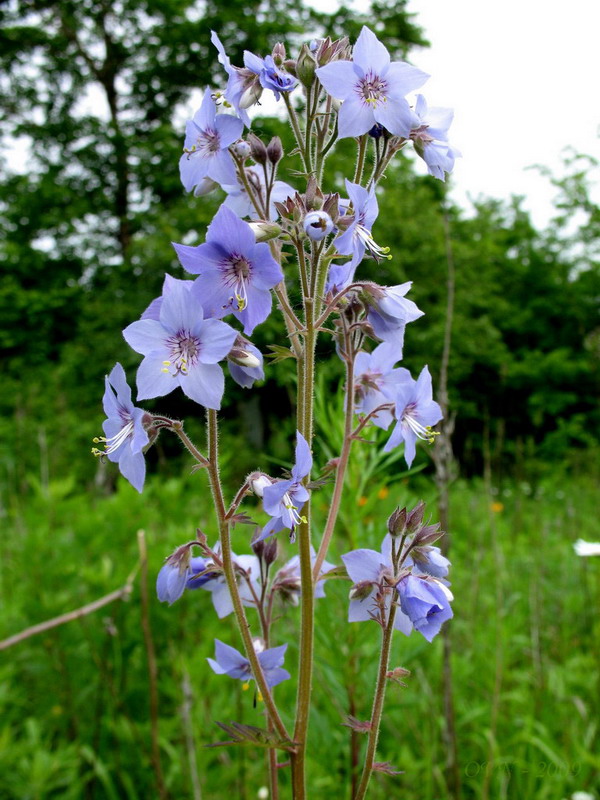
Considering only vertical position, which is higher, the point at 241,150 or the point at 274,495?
the point at 241,150

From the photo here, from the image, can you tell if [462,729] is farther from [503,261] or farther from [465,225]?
[503,261]

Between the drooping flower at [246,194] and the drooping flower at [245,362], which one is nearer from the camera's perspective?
the drooping flower at [245,362]

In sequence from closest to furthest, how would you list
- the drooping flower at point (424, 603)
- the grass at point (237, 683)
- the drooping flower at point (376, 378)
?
the drooping flower at point (424, 603) < the drooping flower at point (376, 378) < the grass at point (237, 683)

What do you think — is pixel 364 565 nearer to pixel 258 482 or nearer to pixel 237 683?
pixel 258 482

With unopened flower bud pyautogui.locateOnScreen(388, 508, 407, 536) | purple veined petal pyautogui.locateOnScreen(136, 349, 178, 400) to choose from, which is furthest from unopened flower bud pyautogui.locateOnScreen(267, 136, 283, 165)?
unopened flower bud pyautogui.locateOnScreen(388, 508, 407, 536)

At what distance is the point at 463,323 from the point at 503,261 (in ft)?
19.2

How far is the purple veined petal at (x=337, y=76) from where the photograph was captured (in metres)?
1.23

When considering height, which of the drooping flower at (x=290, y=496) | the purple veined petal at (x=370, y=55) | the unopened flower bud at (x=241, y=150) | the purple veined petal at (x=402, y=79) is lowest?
the drooping flower at (x=290, y=496)

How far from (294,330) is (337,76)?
0.46 metres

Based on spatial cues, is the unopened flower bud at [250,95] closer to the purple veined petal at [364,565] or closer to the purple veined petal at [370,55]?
the purple veined petal at [370,55]

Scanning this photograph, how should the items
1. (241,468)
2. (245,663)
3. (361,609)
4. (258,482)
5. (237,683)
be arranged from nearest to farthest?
(258,482), (361,609), (245,663), (237,683), (241,468)

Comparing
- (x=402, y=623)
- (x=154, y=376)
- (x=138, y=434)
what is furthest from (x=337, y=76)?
(x=402, y=623)

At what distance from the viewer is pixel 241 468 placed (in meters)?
8.66

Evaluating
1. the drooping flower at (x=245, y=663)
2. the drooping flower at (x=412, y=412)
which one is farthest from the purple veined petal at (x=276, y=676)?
the drooping flower at (x=412, y=412)
